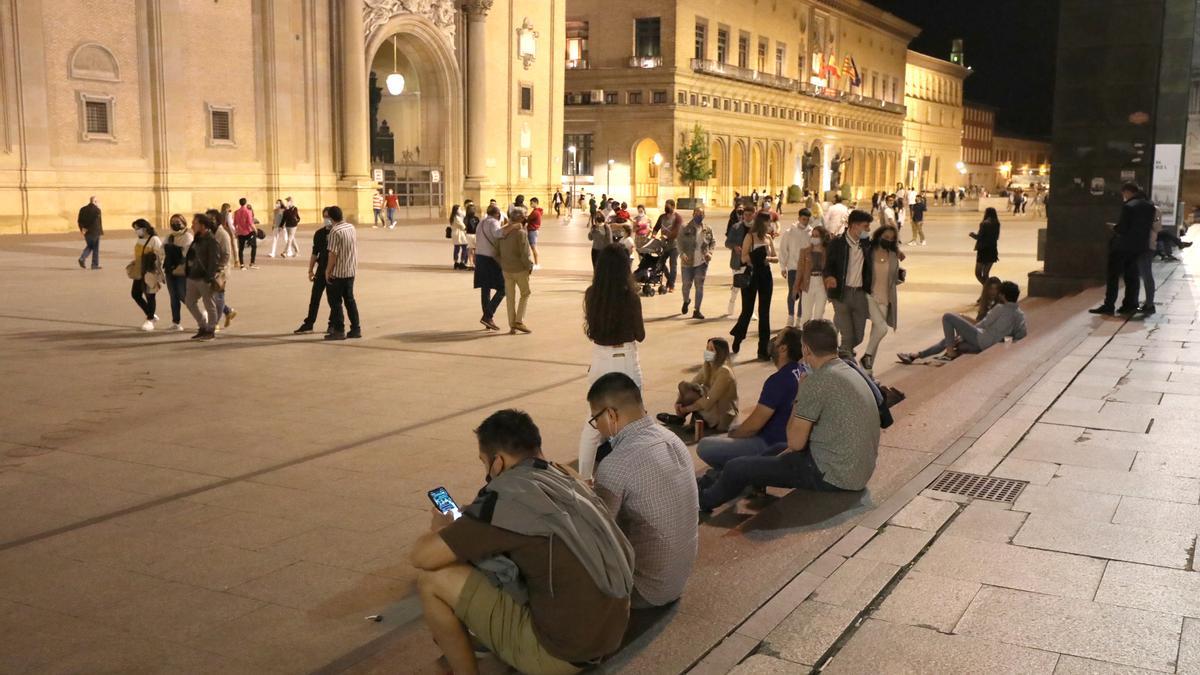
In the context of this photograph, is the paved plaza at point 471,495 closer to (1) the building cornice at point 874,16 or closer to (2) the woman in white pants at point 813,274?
(2) the woman in white pants at point 813,274

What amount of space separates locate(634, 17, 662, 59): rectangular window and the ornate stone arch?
1626 inches

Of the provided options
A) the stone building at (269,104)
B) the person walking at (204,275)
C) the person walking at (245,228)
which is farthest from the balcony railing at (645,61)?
the person walking at (204,275)

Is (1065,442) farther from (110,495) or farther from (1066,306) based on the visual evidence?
(1066,306)

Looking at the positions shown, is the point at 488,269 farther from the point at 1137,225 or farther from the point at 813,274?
the point at 1137,225

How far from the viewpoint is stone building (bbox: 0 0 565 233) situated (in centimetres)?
2977

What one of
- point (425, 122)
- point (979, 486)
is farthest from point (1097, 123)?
point (425, 122)

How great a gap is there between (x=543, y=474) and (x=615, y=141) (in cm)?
6670

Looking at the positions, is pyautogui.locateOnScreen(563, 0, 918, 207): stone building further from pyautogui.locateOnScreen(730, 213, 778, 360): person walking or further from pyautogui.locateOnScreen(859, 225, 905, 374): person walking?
pyautogui.locateOnScreen(859, 225, 905, 374): person walking

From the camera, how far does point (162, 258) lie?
13.8 metres

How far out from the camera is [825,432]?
5750 mm

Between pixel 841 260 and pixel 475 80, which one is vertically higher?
pixel 475 80

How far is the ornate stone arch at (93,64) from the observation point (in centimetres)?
3034

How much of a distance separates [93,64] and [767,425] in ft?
99.1

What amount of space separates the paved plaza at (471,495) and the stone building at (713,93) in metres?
46.7
